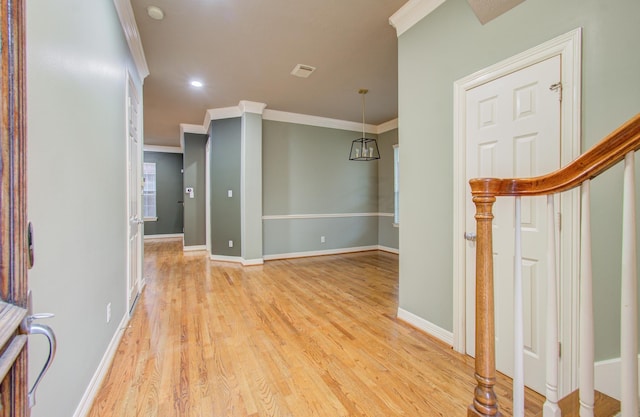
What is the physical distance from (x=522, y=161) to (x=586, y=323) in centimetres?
122

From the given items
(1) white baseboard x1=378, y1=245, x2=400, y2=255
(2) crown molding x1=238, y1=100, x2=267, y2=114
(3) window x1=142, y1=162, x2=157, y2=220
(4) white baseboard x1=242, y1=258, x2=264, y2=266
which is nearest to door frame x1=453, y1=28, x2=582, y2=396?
(2) crown molding x1=238, y1=100, x2=267, y2=114

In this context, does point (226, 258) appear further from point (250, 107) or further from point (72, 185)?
point (72, 185)

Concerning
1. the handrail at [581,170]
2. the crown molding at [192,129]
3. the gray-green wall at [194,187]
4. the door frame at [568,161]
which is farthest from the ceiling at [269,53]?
the handrail at [581,170]

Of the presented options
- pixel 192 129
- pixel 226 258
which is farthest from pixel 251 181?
pixel 192 129

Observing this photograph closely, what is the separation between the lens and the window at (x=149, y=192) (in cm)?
817

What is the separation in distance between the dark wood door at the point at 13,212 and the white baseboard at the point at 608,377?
208cm

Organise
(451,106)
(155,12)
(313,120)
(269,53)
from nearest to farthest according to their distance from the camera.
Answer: (451,106) → (155,12) → (269,53) → (313,120)

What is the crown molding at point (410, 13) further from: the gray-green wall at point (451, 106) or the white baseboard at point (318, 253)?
the white baseboard at point (318, 253)

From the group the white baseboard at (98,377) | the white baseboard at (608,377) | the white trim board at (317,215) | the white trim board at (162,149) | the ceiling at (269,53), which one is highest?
the ceiling at (269,53)

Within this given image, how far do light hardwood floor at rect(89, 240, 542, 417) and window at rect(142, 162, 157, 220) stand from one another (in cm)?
541

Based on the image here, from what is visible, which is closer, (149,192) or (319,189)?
(319,189)

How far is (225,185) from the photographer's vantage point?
524 cm

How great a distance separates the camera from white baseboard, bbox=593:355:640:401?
129 centimetres

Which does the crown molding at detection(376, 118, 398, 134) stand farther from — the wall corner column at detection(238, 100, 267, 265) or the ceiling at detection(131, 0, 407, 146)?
the wall corner column at detection(238, 100, 267, 265)
